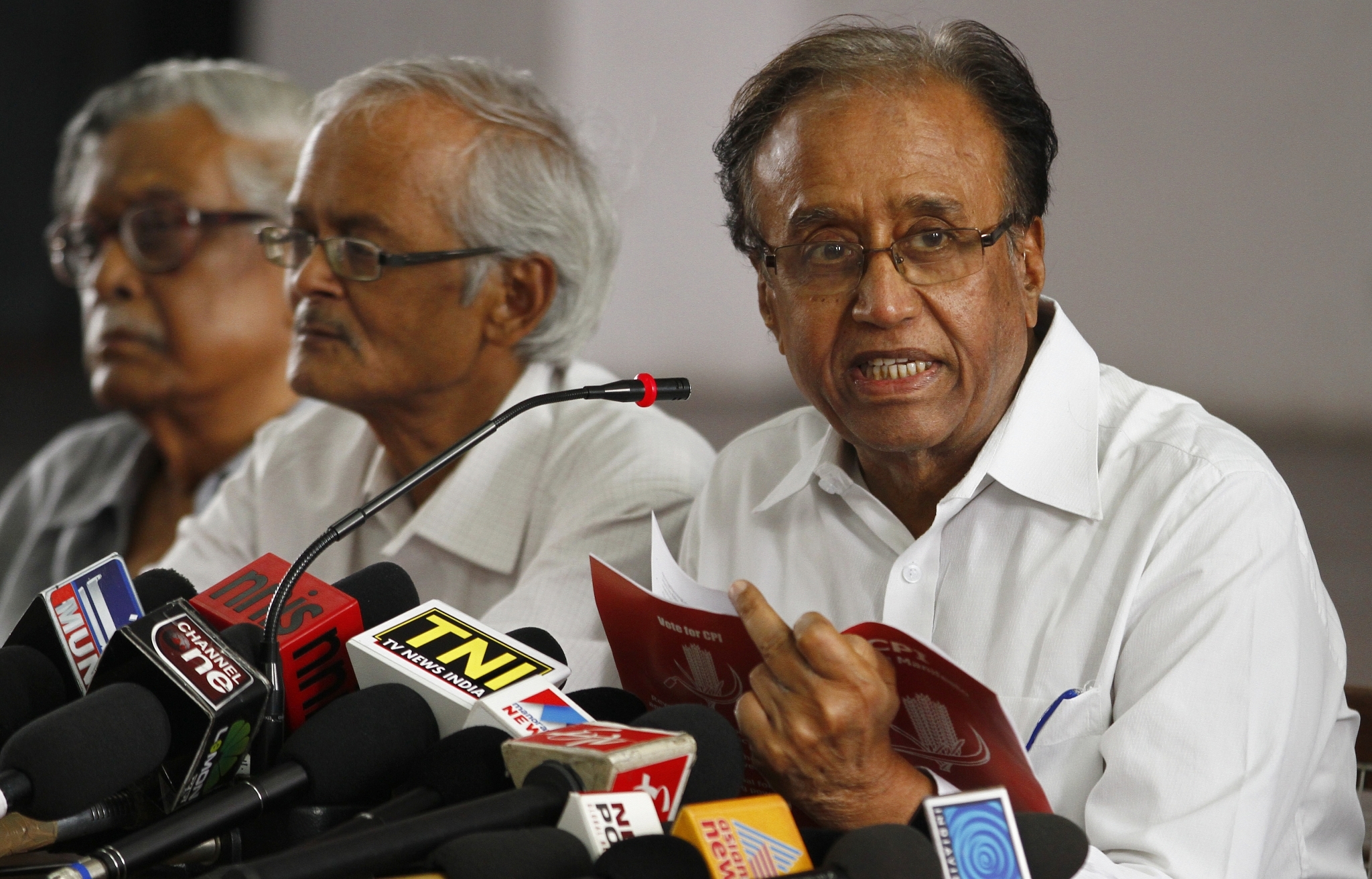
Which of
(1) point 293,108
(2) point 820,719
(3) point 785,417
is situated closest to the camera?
(2) point 820,719

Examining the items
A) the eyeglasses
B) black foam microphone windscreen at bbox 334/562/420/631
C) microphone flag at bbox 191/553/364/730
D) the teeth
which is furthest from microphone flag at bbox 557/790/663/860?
the eyeglasses

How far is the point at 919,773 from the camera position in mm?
1100

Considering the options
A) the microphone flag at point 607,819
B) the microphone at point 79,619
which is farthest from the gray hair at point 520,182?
the microphone flag at point 607,819

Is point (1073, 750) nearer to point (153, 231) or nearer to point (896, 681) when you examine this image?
point (896, 681)

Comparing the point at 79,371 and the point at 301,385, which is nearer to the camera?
the point at 301,385

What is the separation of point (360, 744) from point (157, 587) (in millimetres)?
378

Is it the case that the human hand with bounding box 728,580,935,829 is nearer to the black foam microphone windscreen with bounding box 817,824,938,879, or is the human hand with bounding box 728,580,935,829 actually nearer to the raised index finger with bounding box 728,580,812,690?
the raised index finger with bounding box 728,580,812,690

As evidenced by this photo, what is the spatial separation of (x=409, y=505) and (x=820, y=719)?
1.31 meters

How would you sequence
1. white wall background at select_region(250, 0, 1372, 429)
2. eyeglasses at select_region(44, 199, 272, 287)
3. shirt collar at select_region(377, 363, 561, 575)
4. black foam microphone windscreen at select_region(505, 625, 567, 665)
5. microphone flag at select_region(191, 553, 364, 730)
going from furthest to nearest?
white wall background at select_region(250, 0, 1372, 429), eyeglasses at select_region(44, 199, 272, 287), shirt collar at select_region(377, 363, 561, 575), black foam microphone windscreen at select_region(505, 625, 567, 665), microphone flag at select_region(191, 553, 364, 730)

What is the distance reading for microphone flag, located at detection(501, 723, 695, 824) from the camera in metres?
0.85

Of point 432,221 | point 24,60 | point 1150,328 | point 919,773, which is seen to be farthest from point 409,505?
point 24,60

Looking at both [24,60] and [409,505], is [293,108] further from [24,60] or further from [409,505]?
[24,60]

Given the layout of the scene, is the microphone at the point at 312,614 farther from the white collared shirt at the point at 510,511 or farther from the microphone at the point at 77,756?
the white collared shirt at the point at 510,511

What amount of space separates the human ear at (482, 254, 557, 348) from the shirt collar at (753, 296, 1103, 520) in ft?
3.10
